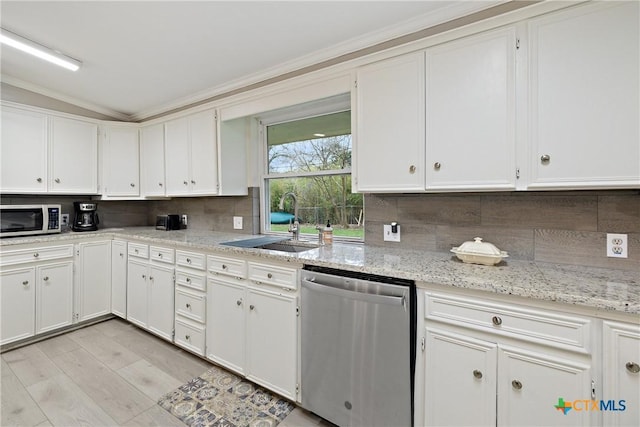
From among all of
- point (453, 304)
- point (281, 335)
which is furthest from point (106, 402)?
point (453, 304)

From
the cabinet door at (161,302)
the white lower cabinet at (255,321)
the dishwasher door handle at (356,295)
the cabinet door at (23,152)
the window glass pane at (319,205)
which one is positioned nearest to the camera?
the dishwasher door handle at (356,295)

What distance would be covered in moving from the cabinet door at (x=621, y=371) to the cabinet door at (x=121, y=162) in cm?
415

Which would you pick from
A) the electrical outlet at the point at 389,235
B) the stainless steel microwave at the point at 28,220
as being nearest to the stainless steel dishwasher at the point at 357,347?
the electrical outlet at the point at 389,235

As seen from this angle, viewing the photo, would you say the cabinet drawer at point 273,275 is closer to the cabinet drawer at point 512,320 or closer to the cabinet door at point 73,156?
the cabinet drawer at point 512,320

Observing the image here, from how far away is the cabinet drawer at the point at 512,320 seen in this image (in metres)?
Result: 1.08

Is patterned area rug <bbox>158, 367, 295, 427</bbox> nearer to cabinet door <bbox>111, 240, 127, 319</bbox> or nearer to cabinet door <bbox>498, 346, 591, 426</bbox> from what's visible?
cabinet door <bbox>498, 346, 591, 426</bbox>

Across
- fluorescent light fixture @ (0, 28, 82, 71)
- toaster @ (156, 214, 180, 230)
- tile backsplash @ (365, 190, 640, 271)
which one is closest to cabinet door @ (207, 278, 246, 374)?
tile backsplash @ (365, 190, 640, 271)

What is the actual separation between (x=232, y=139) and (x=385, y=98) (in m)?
1.63

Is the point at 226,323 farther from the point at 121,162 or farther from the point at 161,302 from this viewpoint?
the point at 121,162

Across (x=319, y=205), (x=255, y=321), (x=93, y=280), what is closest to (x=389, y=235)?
(x=319, y=205)

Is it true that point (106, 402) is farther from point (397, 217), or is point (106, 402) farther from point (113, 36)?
point (113, 36)

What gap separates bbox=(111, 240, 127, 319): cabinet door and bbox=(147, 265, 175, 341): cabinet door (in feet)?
1.67

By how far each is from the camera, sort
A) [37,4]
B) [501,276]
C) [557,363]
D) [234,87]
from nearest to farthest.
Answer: [557,363], [501,276], [37,4], [234,87]

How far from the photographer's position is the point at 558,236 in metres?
1.56
